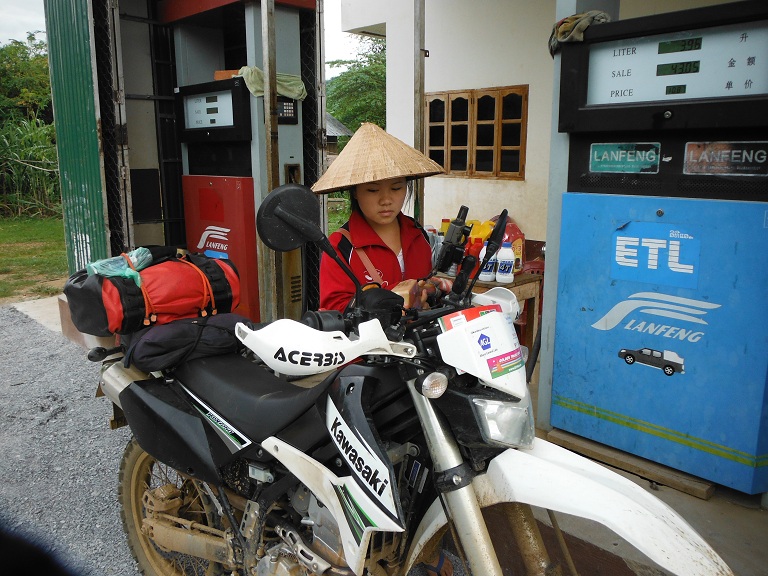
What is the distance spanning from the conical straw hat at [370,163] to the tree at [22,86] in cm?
1800

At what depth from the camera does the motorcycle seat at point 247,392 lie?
78.0 inches

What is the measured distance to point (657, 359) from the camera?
2.82 meters

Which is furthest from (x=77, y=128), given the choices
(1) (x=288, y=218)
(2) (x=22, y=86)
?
(2) (x=22, y=86)

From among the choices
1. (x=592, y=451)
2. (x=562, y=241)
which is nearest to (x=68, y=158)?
(x=562, y=241)

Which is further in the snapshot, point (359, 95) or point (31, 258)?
point (359, 95)

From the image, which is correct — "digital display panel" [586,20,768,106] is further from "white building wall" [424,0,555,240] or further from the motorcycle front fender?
"white building wall" [424,0,555,240]

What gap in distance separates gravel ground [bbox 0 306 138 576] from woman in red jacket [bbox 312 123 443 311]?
1.26 m

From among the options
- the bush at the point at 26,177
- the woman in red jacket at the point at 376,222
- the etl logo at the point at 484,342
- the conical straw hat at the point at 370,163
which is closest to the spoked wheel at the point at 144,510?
the woman in red jacket at the point at 376,222

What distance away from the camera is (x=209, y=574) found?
2477mm

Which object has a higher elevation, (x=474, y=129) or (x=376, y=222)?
(x=474, y=129)

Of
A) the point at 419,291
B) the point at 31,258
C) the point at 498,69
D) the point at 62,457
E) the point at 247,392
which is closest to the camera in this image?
the point at 419,291

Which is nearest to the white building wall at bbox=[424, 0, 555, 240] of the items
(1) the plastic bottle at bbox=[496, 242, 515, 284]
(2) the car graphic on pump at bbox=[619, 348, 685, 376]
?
(1) the plastic bottle at bbox=[496, 242, 515, 284]

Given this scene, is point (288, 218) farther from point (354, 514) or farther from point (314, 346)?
point (354, 514)

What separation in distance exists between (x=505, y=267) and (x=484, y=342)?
93.9 inches
